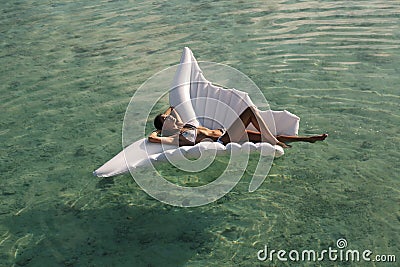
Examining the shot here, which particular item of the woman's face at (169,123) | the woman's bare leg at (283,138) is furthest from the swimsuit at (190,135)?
the woman's bare leg at (283,138)

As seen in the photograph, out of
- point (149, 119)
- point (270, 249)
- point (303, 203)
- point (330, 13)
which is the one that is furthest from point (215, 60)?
point (270, 249)

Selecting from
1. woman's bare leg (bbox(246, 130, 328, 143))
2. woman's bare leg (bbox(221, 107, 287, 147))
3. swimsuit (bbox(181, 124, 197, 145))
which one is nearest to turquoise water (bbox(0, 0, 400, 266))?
woman's bare leg (bbox(246, 130, 328, 143))

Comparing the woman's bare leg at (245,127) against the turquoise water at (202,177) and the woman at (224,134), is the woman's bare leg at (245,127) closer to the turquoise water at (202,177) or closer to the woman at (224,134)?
the woman at (224,134)

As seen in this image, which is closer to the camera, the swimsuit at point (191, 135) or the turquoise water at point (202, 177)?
the turquoise water at point (202, 177)

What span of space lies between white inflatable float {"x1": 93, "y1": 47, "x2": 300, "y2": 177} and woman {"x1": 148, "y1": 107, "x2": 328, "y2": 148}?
72 millimetres

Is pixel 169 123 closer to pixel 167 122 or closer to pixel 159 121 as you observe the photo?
pixel 167 122

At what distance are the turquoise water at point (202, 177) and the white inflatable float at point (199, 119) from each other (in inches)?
20.3

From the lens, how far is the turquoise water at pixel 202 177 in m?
4.60

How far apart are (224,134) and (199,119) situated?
0.49 metres

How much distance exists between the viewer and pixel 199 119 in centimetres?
570

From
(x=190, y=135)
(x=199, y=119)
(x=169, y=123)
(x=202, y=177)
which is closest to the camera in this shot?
(x=190, y=135)

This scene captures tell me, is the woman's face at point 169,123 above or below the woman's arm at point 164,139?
above

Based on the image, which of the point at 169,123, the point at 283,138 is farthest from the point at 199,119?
the point at 283,138

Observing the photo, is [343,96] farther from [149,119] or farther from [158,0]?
[158,0]
